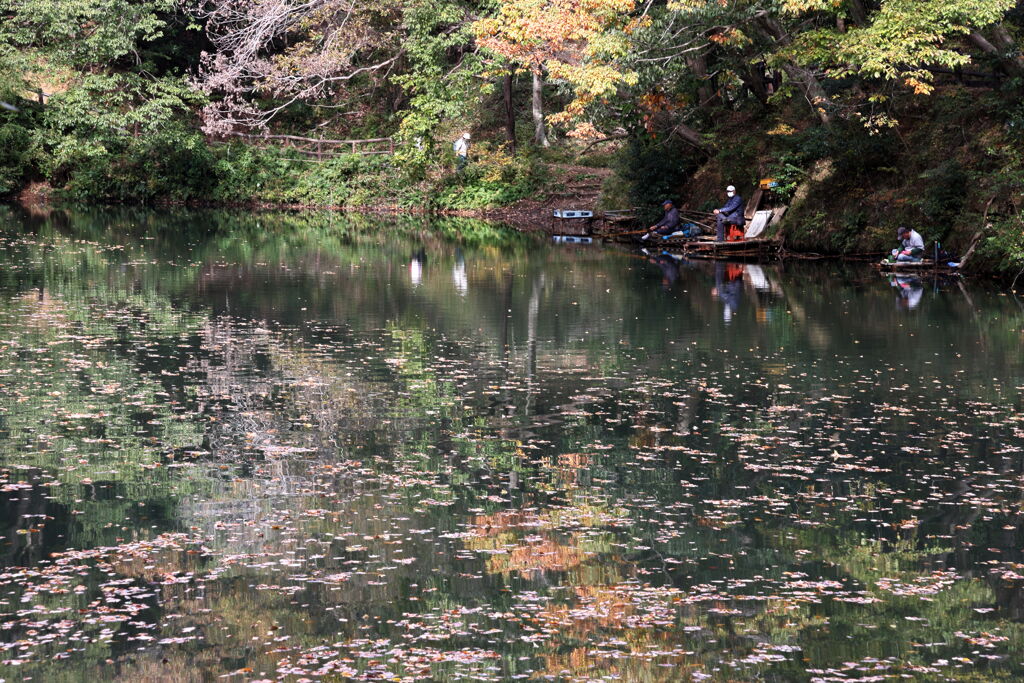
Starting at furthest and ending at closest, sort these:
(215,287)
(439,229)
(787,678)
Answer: (439,229), (215,287), (787,678)

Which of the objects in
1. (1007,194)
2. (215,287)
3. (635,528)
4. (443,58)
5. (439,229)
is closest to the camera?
(635,528)

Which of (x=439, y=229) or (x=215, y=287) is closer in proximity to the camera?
(x=215, y=287)

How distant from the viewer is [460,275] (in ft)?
87.4

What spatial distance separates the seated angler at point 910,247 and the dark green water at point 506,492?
613 centimetres

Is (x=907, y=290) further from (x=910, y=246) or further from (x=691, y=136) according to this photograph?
(x=691, y=136)

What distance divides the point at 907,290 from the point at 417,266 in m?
10.1

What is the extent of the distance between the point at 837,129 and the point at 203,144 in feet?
90.7

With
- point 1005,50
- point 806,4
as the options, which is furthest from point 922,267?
point 806,4

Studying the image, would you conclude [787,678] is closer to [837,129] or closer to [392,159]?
[837,129]

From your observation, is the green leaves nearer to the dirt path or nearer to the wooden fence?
the wooden fence

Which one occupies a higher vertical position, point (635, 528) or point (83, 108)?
point (83, 108)

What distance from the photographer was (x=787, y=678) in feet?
23.7

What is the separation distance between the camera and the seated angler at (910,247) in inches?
1092

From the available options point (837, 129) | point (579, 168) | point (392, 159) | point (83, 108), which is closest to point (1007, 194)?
point (837, 129)
